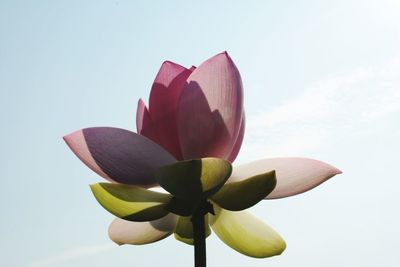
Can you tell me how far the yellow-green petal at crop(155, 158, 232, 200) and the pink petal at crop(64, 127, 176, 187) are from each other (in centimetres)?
4

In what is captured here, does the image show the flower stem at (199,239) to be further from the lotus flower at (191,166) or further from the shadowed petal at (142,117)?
the shadowed petal at (142,117)

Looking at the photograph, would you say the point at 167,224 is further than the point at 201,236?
Yes

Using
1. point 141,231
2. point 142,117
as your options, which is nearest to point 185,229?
point 141,231

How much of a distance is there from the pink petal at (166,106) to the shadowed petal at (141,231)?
103 mm

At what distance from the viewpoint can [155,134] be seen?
69 centimetres

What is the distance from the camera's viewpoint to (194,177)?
0.59 metres

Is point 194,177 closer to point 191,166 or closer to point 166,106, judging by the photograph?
point 191,166

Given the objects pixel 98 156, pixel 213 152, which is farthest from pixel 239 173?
pixel 98 156

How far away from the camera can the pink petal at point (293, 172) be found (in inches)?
27.2

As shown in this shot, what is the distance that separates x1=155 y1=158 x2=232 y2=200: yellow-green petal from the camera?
0.58 metres

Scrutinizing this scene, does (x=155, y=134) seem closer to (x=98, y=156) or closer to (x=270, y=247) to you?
(x=98, y=156)

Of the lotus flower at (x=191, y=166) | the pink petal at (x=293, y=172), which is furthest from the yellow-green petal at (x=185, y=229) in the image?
the pink petal at (x=293, y=172)

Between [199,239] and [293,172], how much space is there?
0.18m

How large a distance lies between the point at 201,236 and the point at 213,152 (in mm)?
128
